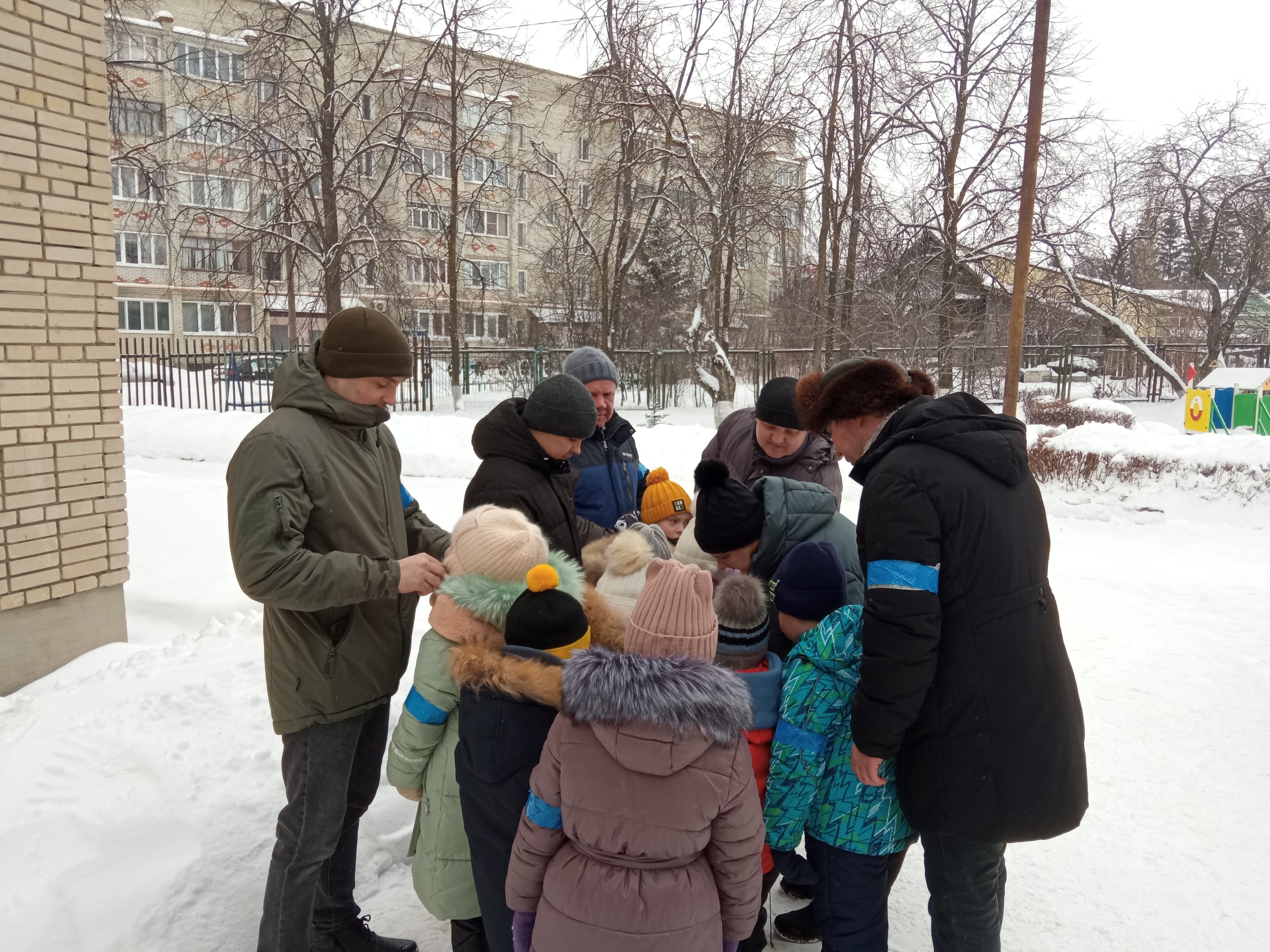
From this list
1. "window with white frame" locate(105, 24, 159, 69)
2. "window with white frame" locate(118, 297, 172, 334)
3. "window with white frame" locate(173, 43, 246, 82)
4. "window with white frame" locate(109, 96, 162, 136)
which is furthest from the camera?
"window with white frame" locate(118, 297, 172, 334)

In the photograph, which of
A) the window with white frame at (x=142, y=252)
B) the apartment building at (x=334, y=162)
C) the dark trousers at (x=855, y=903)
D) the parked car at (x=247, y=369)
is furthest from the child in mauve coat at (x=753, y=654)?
Result: the window with white frame at (x=142, y=252)

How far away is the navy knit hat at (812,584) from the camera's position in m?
2.25

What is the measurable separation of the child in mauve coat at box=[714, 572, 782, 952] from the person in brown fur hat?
25 cm

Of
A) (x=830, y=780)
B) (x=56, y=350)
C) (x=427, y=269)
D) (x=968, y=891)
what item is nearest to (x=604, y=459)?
(x=830, y=780)

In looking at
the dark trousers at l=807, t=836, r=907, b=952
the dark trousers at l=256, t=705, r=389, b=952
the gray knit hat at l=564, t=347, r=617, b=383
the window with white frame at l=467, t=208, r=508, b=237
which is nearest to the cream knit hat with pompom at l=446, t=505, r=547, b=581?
the dark trousers at l=256, t=705, r=389, b=952

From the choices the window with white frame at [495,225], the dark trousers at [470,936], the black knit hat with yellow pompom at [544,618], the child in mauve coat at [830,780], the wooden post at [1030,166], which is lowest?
the dark trousers at [470,936]

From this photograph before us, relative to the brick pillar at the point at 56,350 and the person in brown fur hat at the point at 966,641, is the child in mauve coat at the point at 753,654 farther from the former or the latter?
the brick pillar at the point at 56,350

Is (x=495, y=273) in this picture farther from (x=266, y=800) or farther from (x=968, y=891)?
(x=968, y=891)

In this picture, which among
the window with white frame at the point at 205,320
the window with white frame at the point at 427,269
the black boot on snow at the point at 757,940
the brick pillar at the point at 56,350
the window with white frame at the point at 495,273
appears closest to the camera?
the black boot on snow at the point at 757,940

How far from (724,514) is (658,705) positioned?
1.05m

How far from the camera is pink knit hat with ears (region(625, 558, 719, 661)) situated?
1.80m

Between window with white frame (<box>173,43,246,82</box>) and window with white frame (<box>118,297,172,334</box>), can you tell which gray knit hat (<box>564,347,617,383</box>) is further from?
window with white frame (<box>118,297,172,334</box>)

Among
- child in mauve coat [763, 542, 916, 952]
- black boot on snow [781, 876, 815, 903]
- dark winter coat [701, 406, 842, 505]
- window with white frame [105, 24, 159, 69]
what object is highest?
window with white frame [105, 24, 159, 69]

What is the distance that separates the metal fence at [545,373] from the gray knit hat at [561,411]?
14491 millimetres
